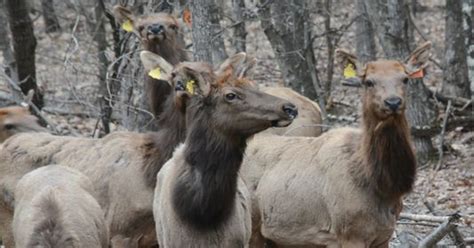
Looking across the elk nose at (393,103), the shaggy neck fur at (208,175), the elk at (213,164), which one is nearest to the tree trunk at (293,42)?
the elk nose at (393,103)

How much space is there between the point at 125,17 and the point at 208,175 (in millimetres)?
4387

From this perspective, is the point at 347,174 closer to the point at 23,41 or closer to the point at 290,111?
the point at 290,111

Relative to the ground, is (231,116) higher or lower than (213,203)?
higher

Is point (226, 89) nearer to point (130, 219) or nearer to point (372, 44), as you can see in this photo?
point (130, 219)

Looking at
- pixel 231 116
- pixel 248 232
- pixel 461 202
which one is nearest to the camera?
pixel 231 116

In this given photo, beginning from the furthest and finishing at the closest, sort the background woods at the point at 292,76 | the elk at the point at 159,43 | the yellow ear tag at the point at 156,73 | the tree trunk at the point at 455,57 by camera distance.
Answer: the tree trunk at the point at 455,57
the background woods at the point at 292,76
the elk at the point at 159,43
the yellow ear tag at the point at 156,73

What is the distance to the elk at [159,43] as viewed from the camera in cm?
1228

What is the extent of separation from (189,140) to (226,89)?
606 millimetres

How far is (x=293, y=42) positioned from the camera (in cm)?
1773

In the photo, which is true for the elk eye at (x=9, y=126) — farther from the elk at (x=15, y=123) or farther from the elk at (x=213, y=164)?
the elk at (x=213, y=164)

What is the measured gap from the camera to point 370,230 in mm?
10469

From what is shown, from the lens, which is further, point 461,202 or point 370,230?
point 461,202

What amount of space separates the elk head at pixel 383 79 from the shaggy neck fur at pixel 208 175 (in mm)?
1701

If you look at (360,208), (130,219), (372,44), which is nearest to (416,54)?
(360,208)
